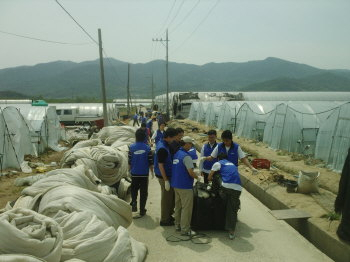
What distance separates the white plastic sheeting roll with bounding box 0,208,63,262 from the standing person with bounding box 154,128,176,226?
2981mm

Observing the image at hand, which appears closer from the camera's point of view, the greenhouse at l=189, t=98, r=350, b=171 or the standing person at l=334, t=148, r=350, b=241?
the standing person at l=334, t=148, r=350, b=241

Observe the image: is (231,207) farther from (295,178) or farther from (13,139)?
(13,139)

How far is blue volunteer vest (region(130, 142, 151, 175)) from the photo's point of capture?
7.41m

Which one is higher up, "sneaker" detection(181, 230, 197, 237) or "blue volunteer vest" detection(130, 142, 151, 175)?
"blue volunteer vest" detection(130, 142, 151, 175)

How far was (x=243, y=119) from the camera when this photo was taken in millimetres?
23031

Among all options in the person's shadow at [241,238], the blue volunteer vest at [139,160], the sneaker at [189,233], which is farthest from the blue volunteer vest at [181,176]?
the blue volunteer vest at [139,160]

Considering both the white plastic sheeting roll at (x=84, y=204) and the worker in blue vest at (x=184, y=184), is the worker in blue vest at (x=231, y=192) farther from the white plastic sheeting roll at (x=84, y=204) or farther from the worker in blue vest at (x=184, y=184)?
the white plastic sheeting roll at (x=84, y=204)

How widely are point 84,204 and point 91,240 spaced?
0.99 meters

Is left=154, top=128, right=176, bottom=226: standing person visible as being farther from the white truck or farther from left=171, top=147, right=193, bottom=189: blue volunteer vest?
the white truck

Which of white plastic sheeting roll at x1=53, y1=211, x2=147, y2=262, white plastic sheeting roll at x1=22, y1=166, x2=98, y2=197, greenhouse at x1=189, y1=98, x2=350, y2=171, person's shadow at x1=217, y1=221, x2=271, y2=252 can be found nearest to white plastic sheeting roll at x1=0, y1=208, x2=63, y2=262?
white plastic sheeting roll at x1=53, y1=211, x2=147, y2=262

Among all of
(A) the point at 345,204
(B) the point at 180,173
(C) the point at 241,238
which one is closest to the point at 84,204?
(B) the point at 180,173

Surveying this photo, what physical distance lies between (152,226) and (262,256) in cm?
236

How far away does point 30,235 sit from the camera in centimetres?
359

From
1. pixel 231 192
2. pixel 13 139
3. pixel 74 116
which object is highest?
pixel 231 192
